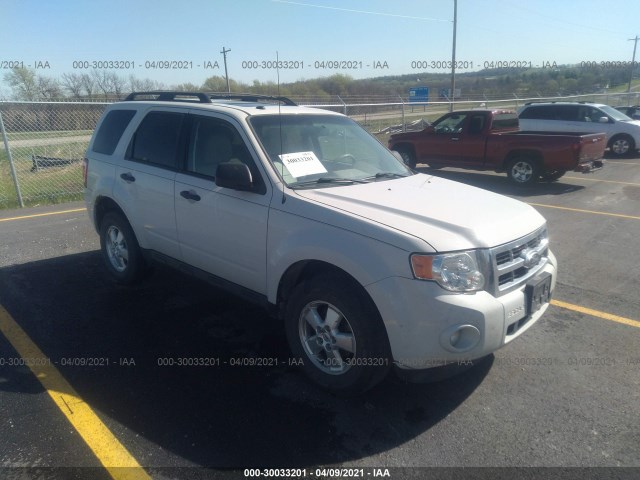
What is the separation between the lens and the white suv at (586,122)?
51.0ft

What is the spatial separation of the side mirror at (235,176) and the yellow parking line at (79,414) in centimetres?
181

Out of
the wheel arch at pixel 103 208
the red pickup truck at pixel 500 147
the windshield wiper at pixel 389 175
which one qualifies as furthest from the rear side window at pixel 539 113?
the wheel arch at pixel 103 208

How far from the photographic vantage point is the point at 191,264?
Result: 4.43 m

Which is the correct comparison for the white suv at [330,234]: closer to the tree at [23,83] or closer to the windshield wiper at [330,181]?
the windshield wiper at [330,181]

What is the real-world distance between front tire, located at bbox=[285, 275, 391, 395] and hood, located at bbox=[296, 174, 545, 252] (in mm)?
528

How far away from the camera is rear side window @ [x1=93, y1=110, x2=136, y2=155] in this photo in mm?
5190

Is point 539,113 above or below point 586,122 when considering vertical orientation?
above

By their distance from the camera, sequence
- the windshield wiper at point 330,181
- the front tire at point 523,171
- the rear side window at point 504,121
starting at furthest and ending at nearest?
the rear side window at point 504,121, the front tire at point 523,171, the windshield wiper at point 330,181

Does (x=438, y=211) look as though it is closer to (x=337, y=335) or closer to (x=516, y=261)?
(x=516, y=261)

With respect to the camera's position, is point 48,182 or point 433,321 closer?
point 433,321

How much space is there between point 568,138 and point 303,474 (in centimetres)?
1027

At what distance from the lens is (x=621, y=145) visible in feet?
52.4

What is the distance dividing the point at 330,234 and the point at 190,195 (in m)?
1.59

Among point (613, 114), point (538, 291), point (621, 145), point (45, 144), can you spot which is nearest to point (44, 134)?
point (45, 144)
